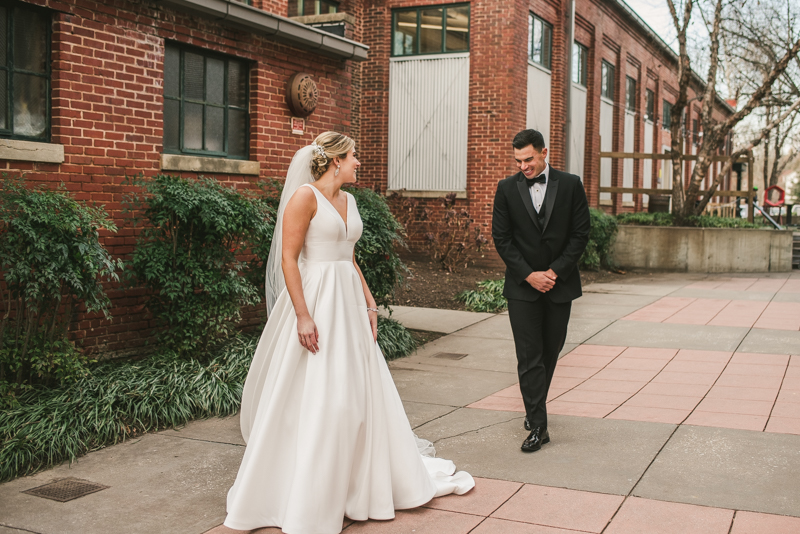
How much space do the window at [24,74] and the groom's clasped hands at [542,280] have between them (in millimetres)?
4273

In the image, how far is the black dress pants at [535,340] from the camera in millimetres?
5258

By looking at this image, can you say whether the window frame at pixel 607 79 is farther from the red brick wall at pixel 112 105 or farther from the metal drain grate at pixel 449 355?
the red brick wall at pixel 112 105

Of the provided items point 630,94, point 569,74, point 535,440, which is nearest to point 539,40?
point 569,74

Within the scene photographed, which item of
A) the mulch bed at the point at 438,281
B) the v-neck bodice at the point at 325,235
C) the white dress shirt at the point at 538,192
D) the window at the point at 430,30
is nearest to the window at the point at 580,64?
the window at the point at 430,30

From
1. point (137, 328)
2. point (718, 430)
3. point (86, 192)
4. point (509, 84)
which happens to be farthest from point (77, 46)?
point (509, 84)

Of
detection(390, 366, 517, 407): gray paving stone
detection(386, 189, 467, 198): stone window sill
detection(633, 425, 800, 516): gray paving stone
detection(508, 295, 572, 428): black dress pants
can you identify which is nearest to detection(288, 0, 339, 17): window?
detection(386, 189, 467, 198): stone window sill

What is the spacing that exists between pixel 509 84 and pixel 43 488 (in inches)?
519

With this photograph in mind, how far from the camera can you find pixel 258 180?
347 inches

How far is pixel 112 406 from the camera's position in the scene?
5633 millimetres

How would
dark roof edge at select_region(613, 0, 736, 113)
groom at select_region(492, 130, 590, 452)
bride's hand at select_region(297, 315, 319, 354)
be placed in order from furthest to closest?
1. dark roof edge at select_region(613, 0, 736, 113)
2. groom at select_region(492, 130, 590, 452)
3. bride's hand at select_region(297, 315, 319, 354)

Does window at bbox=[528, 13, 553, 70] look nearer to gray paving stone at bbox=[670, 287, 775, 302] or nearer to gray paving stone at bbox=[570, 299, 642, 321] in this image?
gray paving stone at bbox=[670, 287, 775, 302]

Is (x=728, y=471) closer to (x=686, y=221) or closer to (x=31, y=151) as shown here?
(x=31, y=151)

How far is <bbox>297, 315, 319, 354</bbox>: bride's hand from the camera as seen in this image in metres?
3.98

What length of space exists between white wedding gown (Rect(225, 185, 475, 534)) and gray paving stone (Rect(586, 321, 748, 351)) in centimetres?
537
